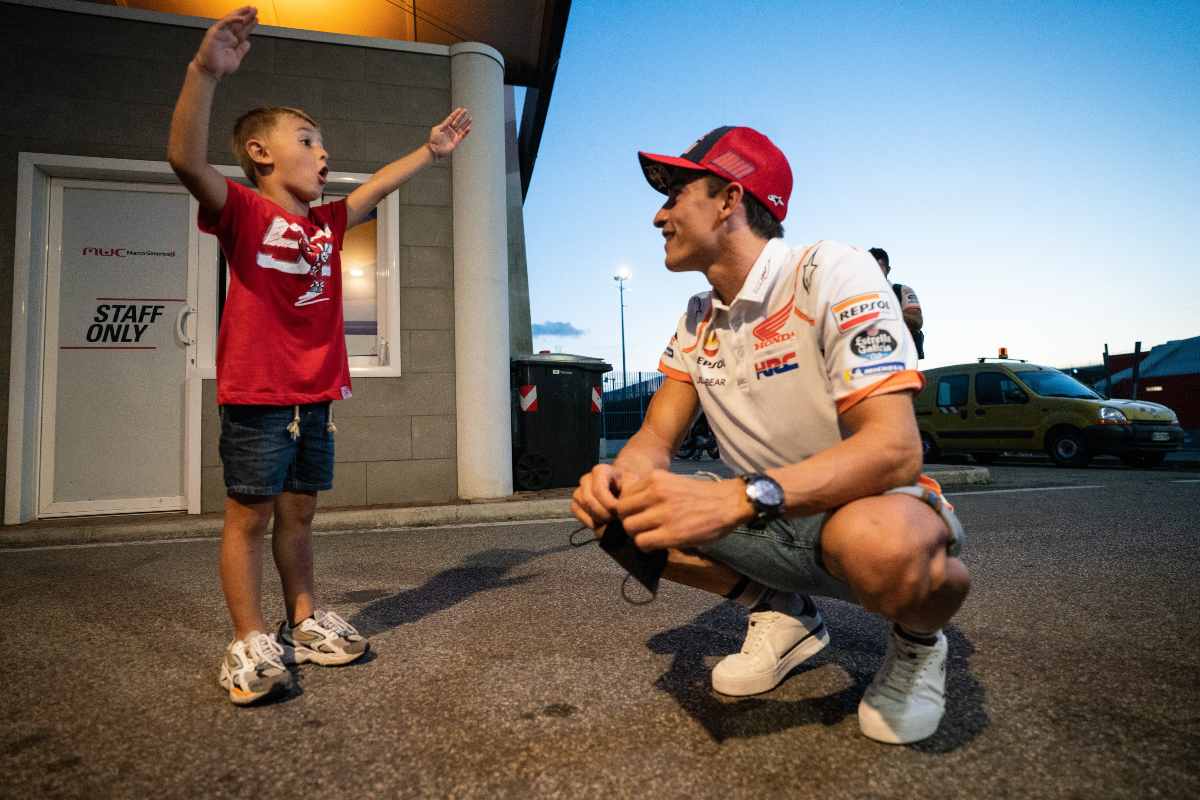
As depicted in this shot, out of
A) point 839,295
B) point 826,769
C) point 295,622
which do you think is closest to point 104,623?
point 295,622

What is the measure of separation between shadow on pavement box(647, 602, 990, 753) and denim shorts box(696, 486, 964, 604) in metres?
0.30

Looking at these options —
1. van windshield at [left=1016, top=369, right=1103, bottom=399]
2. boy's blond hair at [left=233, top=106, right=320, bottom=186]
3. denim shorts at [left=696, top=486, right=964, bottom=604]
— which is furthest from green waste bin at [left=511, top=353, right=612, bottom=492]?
van windshield at [left=1016, top=369, right=1103, bottom=399]

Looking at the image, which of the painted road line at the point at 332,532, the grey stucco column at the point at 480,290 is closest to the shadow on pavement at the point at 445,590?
the painted road line at the point at 332,532

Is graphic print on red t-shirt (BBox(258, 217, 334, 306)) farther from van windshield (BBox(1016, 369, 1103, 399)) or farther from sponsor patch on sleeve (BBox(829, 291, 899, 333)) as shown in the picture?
van windshield (BBox(1016, 369, 1103, 399))

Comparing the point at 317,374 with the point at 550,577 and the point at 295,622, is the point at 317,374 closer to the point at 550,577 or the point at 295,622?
the point at 295,622

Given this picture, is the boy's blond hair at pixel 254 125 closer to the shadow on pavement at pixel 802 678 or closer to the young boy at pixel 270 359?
the young boy at pixel 270 359

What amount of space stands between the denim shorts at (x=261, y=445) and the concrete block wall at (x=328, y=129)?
13.6ft

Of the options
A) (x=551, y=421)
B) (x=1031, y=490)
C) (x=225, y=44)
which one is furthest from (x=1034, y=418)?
(x=225, y=44)

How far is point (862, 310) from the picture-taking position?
152 centimetres

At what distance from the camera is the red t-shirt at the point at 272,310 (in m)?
2.04

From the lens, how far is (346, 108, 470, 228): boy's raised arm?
2467mm

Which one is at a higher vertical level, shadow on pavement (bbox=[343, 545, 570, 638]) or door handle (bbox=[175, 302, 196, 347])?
door handle (bbox=[175, 302, 196, 347])

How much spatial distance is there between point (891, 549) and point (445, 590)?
230 centimetres

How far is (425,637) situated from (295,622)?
Result: 44 cm
